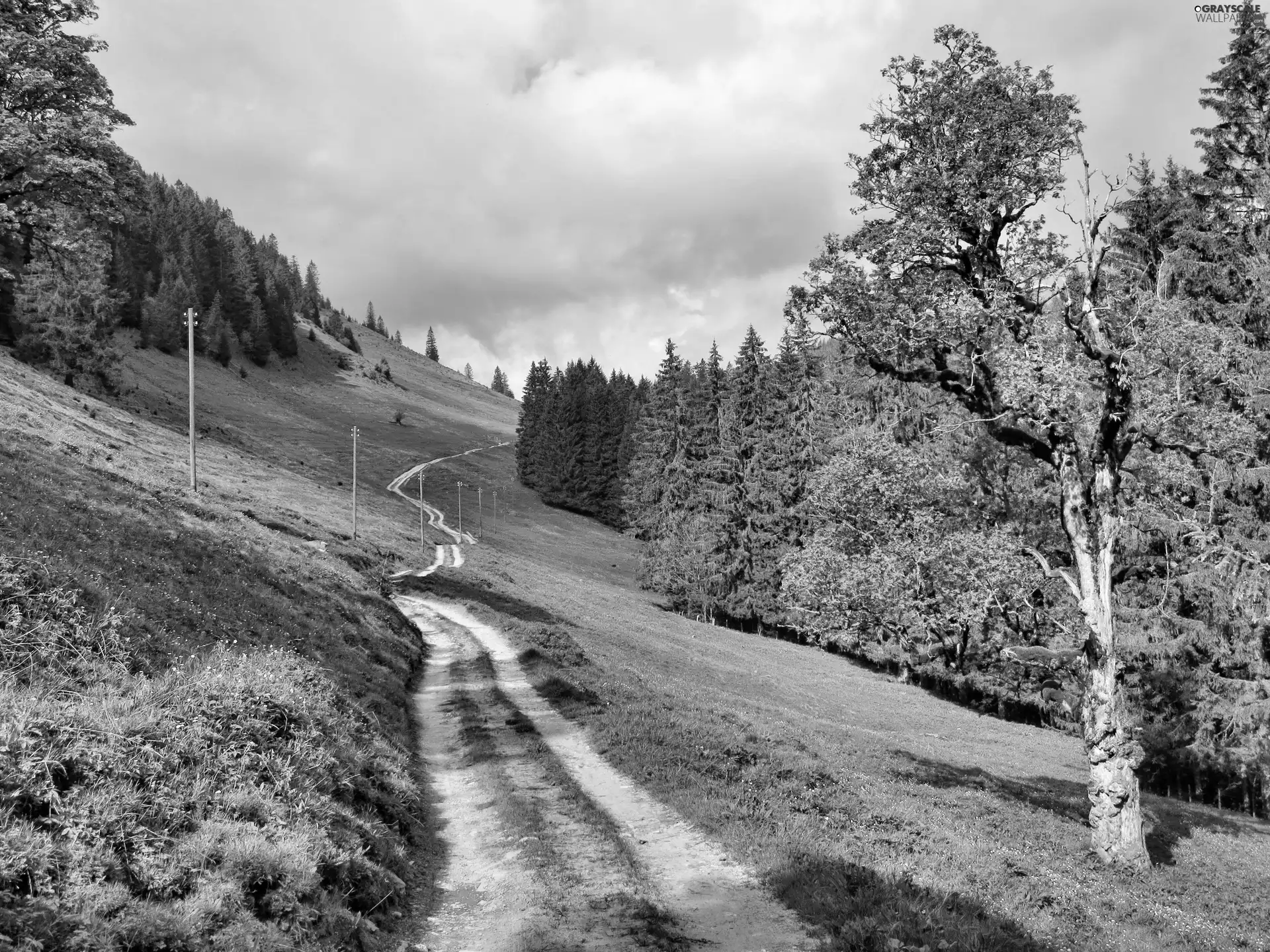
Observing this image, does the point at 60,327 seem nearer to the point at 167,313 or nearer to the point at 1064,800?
the point at 167,313

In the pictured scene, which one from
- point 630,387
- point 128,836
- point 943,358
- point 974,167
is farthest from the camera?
point 630,387

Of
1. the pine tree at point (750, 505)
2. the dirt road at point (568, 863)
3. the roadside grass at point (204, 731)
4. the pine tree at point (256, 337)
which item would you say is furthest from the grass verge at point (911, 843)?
the pine tree at point (256, 337)

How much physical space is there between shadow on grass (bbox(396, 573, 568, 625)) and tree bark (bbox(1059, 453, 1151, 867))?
86.5ft

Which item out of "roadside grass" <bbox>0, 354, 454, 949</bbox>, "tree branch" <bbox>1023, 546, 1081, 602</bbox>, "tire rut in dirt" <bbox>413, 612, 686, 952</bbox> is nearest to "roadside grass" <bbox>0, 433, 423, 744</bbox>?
"roadside grass" <bbox>0, 354, 454, 949</bbox>

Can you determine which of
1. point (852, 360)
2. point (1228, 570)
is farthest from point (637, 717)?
point (1228, 570)

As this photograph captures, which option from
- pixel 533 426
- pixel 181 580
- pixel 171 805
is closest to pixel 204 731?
pixel 171 805

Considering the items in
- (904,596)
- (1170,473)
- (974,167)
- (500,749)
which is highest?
(974,167)

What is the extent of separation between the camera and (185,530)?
855 inches

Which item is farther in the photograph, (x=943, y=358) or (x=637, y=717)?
(x=637, y=717)

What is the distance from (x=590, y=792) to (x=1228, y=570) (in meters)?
23.1

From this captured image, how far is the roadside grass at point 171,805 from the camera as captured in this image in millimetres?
6047

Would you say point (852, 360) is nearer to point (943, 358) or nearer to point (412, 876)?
point (943, 358)

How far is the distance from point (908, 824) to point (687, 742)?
4529 millimetres

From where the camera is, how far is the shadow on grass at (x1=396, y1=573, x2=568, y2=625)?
38.8 metres
